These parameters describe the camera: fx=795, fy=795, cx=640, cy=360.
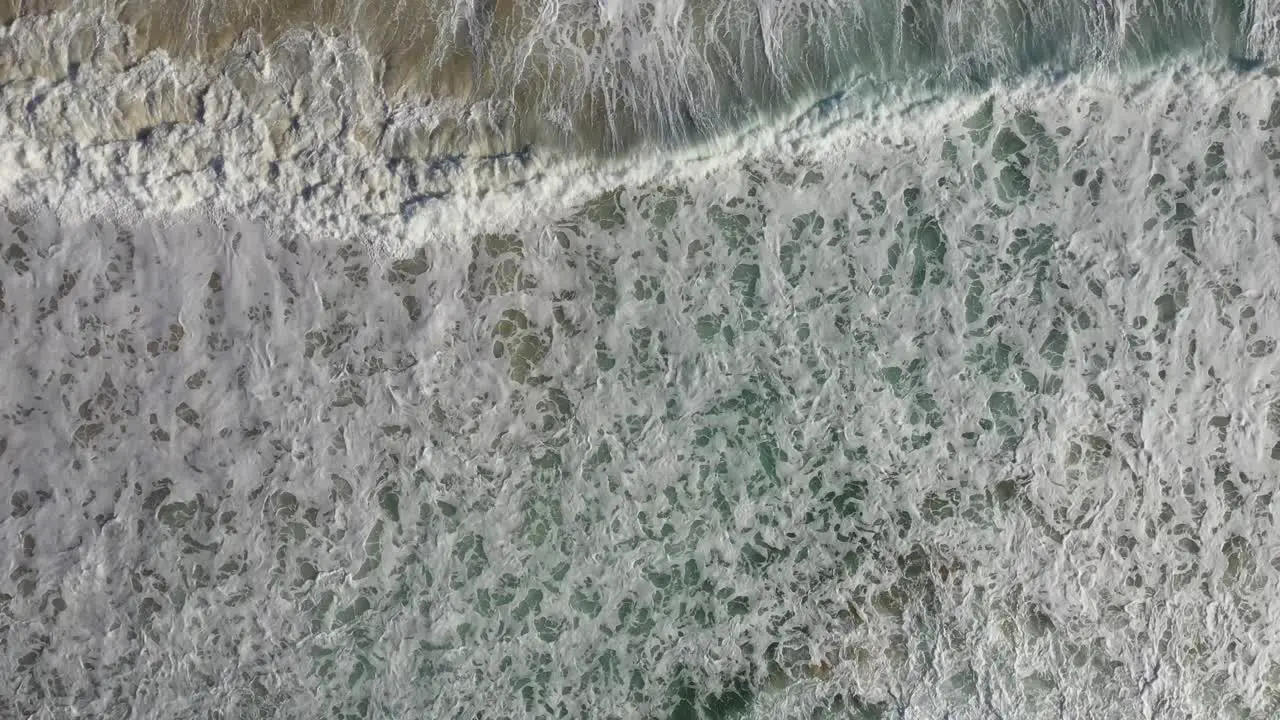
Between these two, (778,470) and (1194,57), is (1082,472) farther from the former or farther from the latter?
(1194,57)

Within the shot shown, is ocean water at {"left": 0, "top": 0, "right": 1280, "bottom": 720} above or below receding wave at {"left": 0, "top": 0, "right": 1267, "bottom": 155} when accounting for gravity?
below

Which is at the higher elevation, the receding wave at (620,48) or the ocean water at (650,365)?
the receding wave at (620,48)

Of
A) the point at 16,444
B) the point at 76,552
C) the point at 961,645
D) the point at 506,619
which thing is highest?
the point at 16,444

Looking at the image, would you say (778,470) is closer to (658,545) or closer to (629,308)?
(658,545)

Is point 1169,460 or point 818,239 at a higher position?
point 818,239

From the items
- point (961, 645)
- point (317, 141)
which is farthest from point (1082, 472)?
point (317, 141)

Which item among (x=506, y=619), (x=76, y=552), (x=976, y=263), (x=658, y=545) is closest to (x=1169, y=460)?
(x=976, y=263)

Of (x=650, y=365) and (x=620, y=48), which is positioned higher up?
(x=620, y=48)
